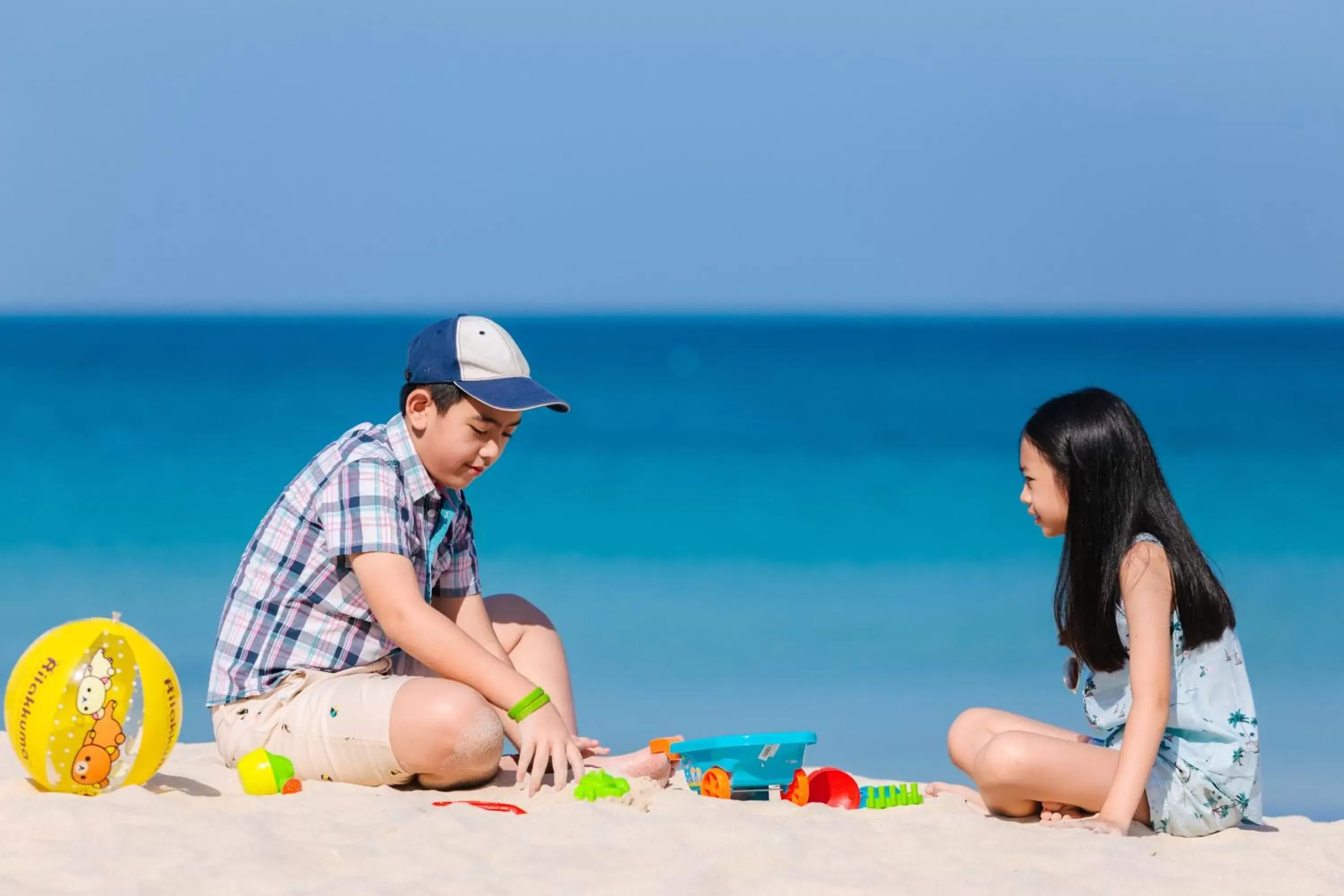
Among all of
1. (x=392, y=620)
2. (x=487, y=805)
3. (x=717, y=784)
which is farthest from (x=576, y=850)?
(x=392, y=620)

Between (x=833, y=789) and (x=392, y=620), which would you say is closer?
(x=392, y=620)

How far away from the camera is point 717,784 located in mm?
3732

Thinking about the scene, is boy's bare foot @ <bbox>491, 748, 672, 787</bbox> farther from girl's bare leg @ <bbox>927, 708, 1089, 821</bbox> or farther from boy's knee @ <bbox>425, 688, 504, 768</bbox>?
girl's bare leg @ <bbox>927, 708, 1089, 821</bbox>

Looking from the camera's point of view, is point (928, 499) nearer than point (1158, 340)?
Yes

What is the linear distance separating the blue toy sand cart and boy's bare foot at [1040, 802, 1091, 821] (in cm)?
58

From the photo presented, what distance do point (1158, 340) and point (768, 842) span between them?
148 ft

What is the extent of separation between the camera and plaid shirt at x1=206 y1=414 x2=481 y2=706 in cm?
368

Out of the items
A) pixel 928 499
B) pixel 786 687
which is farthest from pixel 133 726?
pixel 928 499

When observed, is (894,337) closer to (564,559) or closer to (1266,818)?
(564,559)

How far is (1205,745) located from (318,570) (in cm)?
216

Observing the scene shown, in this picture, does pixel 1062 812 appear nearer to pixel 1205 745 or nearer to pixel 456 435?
pixel 1205 745

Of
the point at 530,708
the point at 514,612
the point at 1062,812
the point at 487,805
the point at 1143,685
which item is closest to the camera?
the point at 1143,685

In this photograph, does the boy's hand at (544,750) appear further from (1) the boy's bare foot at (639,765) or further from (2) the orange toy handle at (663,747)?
(2) the orange toy handle at (663,747)

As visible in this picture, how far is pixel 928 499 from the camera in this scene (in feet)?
42.6
